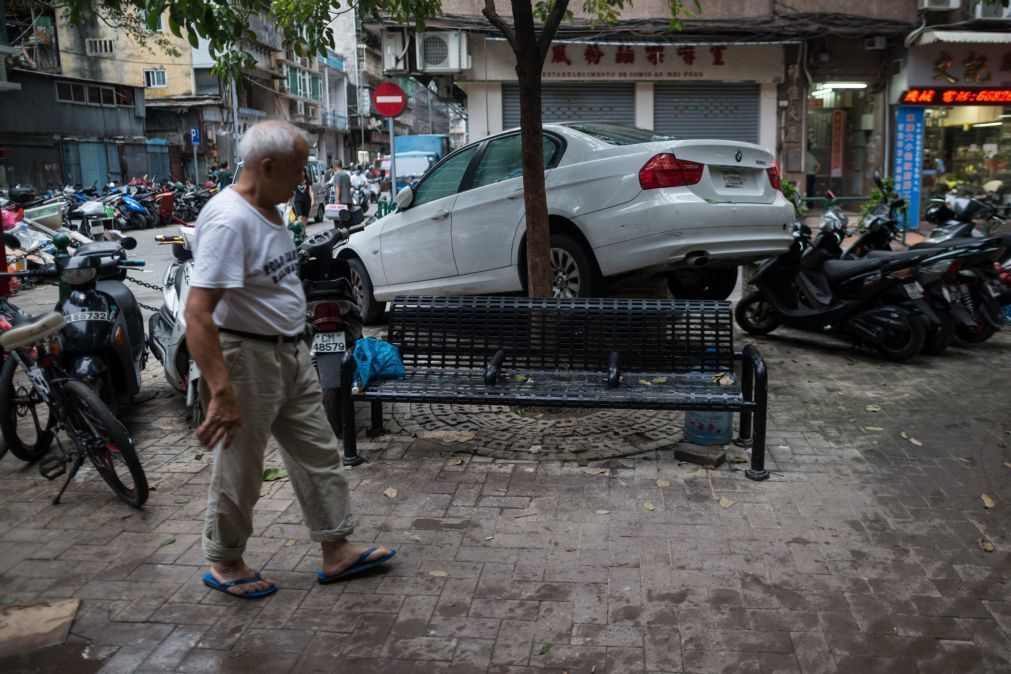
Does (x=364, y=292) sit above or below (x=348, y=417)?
above

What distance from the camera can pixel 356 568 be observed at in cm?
348

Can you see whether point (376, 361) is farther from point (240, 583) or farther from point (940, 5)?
point (940, 5)

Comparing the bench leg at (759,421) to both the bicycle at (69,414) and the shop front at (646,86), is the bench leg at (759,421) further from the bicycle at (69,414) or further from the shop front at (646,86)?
the shop front at (646,86)

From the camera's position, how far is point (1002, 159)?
17.7 meters

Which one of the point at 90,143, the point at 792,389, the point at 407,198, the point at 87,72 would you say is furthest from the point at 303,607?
the point at 87,72

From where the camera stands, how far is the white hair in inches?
121

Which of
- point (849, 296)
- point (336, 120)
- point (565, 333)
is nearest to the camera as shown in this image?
point (565, 333)

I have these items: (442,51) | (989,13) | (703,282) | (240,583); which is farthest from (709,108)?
(240,583)

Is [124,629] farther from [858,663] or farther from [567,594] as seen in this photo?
[858,663]

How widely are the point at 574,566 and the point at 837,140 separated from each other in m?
16.6

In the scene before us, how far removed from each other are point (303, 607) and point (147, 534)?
1.10 meters

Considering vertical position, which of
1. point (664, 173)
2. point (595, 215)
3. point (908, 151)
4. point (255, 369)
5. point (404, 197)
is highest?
point (908, 151)

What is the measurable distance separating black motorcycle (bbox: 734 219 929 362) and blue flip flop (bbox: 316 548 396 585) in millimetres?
4800

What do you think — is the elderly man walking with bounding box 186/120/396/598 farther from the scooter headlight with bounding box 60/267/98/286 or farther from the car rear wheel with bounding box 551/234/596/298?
the car rear wheel with bounding box 551/234/596/298
